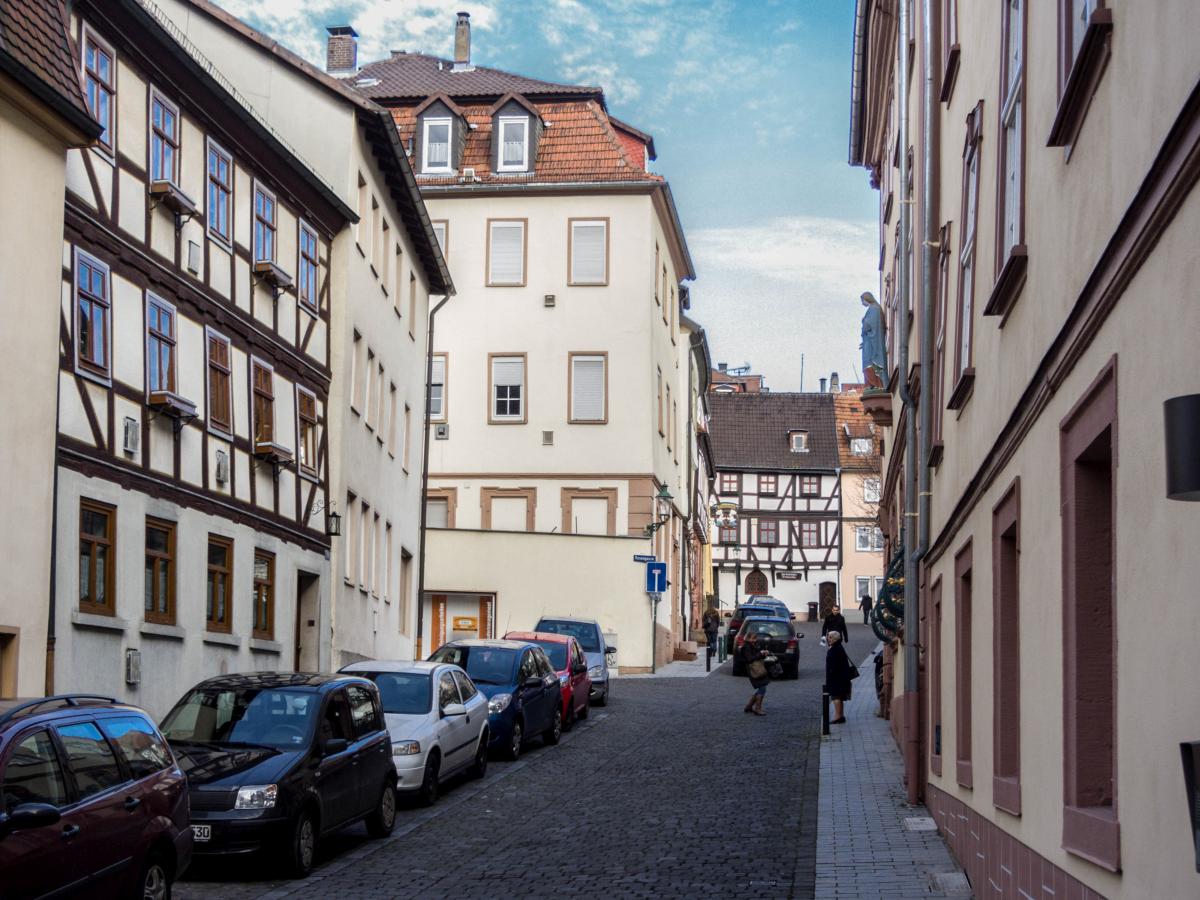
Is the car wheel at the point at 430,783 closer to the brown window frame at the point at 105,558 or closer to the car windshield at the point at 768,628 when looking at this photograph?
the brown window frame at the point at 105,558

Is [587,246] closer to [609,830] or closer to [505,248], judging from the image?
[505,248]

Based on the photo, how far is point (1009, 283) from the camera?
10.1 meters

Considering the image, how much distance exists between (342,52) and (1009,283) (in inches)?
1910

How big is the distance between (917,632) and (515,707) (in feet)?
25.0

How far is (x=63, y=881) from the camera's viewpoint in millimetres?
9695

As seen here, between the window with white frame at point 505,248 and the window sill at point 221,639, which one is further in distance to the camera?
the window with white frame at point 505,248

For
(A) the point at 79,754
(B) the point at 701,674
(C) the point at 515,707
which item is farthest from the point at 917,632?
(B) the point at 701,674

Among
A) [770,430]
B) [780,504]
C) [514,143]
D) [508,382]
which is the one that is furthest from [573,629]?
[770,430]

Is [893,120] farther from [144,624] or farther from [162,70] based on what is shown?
[144,624]

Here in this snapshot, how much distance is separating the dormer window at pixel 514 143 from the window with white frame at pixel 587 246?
243 centimetres

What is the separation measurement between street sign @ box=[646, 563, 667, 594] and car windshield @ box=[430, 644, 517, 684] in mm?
17103

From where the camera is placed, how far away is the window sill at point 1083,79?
6.98m

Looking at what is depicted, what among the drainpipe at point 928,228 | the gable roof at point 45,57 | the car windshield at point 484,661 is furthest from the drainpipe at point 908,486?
the gable roof at point 45,57

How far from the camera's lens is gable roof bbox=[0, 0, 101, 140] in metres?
17.3
